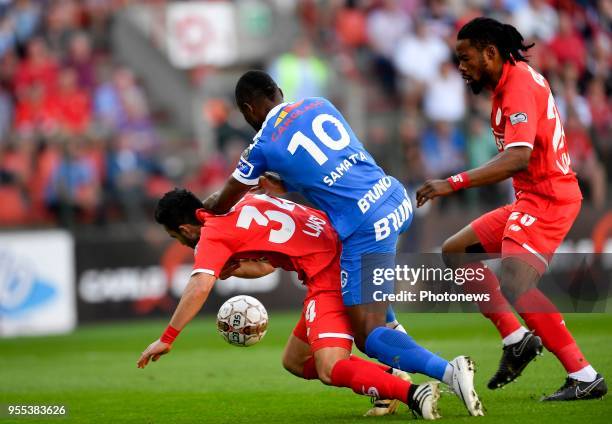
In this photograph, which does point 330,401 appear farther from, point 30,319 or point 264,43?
point 264,43

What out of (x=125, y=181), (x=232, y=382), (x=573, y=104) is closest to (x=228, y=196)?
(x=232, y=382)

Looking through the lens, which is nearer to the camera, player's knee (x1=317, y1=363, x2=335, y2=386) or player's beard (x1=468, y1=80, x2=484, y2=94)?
player's knee (x1=317, y1=363, x2=335, y2=386)

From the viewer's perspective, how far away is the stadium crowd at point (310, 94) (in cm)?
1595

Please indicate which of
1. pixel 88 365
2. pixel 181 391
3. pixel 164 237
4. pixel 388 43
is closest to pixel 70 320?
pixel 164 237

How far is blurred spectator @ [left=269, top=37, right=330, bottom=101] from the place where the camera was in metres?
18.4

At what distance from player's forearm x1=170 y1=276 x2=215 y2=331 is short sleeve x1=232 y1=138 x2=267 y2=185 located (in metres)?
0.73

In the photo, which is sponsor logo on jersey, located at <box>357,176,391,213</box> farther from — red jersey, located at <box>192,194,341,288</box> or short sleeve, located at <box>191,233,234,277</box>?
short sleeve, located at <box>191,233,234,277</box>

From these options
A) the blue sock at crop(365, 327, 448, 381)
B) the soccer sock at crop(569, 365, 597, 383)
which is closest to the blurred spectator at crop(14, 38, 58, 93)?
the blue sock at crop(365, 327, 448, 381)

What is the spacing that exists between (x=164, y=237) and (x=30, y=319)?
2.15 meters

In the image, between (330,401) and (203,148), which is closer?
(330,401)

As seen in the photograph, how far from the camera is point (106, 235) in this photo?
15.8 m

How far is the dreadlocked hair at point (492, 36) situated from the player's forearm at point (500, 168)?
0.75 meters

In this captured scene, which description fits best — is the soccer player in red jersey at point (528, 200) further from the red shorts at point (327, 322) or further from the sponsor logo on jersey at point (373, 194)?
the red shorts at point (327, 322)

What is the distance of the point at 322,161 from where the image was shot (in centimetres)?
725
